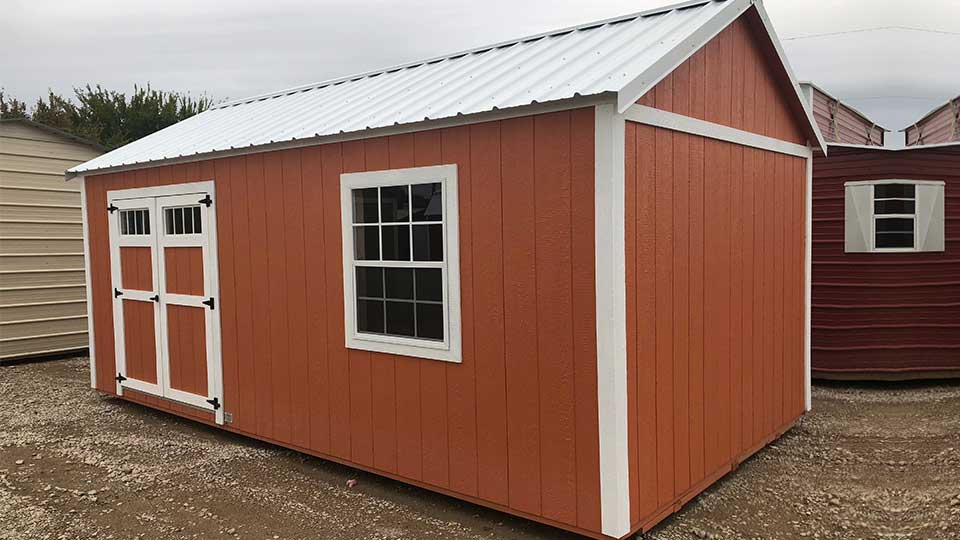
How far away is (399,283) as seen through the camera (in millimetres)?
4387

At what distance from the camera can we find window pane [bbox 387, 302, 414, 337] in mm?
4355

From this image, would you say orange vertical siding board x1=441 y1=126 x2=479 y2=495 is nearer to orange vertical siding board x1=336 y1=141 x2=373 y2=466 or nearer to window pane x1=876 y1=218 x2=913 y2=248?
orange vertical siding board x1=336 y1=141 x2=373 y2=466

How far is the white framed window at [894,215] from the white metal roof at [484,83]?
362 centimetres

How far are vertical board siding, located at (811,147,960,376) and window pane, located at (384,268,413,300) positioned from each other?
5.07m

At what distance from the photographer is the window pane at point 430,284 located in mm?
4195

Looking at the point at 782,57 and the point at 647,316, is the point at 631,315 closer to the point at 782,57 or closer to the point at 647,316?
the point at 647,316

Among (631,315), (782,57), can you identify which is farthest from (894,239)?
(631,315)

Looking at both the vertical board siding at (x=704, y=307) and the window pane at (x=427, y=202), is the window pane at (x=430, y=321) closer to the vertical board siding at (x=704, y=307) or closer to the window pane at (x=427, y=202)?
the window pane at (x=427, y=202)

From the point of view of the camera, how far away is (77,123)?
1906cm

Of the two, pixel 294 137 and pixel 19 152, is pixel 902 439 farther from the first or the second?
pixel 19 152

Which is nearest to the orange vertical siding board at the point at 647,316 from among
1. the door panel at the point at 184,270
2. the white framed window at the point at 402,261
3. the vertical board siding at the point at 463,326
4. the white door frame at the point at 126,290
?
the vertical board siding at the point at 463,326

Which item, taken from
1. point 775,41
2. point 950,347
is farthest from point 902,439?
point 775,41

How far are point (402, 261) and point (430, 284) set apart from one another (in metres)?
0.24

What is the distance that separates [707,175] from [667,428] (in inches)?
61.6
